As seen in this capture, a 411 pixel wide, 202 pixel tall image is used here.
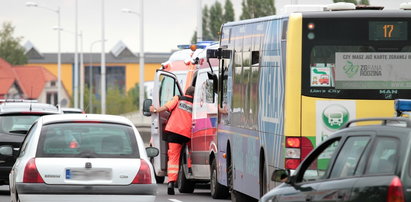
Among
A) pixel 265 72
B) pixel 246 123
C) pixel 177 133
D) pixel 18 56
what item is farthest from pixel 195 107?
pixel 18 56

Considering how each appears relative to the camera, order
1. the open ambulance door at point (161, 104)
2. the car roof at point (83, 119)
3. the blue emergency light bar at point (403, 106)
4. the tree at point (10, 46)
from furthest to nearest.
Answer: the tree at point (10, 46) < the open ambulance door at point (161, 104) < the car roof at point (83, 119) < the blue emergency light bar at point (403, 106)

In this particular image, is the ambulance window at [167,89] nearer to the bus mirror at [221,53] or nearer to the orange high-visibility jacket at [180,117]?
the orange high-visibility jacket at [180,117]

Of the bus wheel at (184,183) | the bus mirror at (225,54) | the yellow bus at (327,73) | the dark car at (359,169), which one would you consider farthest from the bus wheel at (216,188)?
the dark car at (359,169)

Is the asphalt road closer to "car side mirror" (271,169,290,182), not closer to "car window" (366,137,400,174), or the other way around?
"car side mirror" (271,169,290,182)

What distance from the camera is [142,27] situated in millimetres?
65312

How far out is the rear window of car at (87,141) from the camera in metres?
13.2

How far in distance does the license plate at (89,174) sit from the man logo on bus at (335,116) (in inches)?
105

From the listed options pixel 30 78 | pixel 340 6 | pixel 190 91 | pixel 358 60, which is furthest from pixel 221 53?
pixel 30 78

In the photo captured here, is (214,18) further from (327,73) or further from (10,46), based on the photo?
(327,73)

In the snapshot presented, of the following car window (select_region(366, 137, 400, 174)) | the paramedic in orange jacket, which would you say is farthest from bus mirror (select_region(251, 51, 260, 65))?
car window (select_region(366, 137, 400, 174))

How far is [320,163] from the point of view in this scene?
34.2 feet

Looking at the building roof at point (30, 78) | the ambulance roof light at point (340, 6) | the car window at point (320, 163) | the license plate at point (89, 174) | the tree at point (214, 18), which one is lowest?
the building roof at point (30, 78)

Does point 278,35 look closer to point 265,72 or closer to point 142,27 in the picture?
point 265,72

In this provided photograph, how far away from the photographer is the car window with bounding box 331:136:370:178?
8898 millimetres
